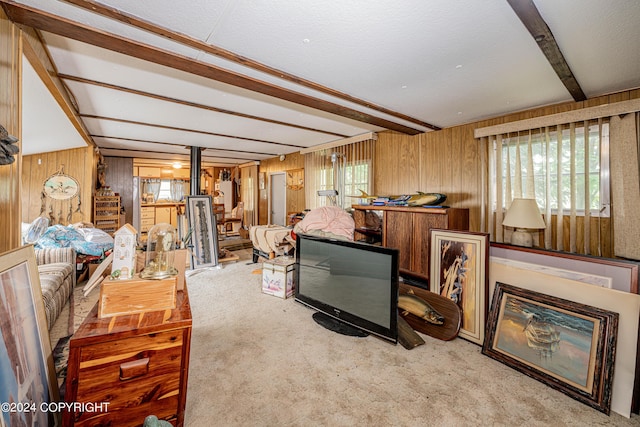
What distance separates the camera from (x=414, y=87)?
2326 millimetres

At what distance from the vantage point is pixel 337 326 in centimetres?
241

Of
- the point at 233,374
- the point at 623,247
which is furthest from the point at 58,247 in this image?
the point at 623,247

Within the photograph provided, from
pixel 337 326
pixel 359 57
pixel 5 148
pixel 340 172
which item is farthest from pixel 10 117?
pixel 340 172

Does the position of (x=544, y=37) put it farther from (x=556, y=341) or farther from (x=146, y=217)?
(x=146, y=217)

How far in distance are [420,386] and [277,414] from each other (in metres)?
0.92

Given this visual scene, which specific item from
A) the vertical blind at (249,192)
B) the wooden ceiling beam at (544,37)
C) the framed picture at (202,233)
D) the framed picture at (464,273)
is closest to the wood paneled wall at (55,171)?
the framed picture at (202,233)

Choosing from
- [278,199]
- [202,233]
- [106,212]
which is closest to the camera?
[202,233]

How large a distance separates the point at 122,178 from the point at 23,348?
24.9 feet

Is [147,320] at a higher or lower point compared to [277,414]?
higher

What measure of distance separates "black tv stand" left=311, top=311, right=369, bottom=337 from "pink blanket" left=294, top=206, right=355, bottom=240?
1.08 meters

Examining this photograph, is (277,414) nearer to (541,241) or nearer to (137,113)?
(541,241)

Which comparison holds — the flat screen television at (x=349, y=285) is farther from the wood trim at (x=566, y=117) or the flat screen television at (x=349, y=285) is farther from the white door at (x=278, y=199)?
the white door at (x=278, y=199)

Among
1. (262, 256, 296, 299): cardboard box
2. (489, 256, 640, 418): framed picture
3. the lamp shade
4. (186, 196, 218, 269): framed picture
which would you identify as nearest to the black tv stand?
(262, 256, 296, 299): cardboard box

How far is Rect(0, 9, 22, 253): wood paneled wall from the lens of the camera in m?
1.30
